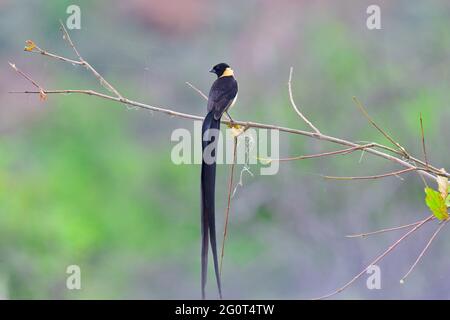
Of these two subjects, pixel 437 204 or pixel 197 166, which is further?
pixel 197 166

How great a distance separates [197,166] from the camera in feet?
19.9

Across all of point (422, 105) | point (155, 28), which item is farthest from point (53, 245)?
point (422, 105)

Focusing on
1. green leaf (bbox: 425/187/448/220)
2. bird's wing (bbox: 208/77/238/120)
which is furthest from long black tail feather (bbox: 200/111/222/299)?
green leaf (bbox: 425/187/448/220)

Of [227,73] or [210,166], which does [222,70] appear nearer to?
[227,73]

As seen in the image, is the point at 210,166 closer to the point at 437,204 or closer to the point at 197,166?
the point at 437,204

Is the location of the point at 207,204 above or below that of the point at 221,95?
below

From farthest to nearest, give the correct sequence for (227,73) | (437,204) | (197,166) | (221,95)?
(197,166)
(227,73)
(221,95)
(437,204)

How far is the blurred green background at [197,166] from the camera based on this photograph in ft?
17.8

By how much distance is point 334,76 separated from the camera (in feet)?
20.2

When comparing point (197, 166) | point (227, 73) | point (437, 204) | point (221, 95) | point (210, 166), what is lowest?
point (437, 204)

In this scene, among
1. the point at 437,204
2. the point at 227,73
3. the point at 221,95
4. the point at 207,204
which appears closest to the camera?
the point at 437,204

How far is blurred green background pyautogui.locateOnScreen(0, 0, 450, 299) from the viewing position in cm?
543

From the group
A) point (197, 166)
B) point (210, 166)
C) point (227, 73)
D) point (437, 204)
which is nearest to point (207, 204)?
point (210, 166)

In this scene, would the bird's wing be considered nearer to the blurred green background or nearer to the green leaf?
the green leaf
